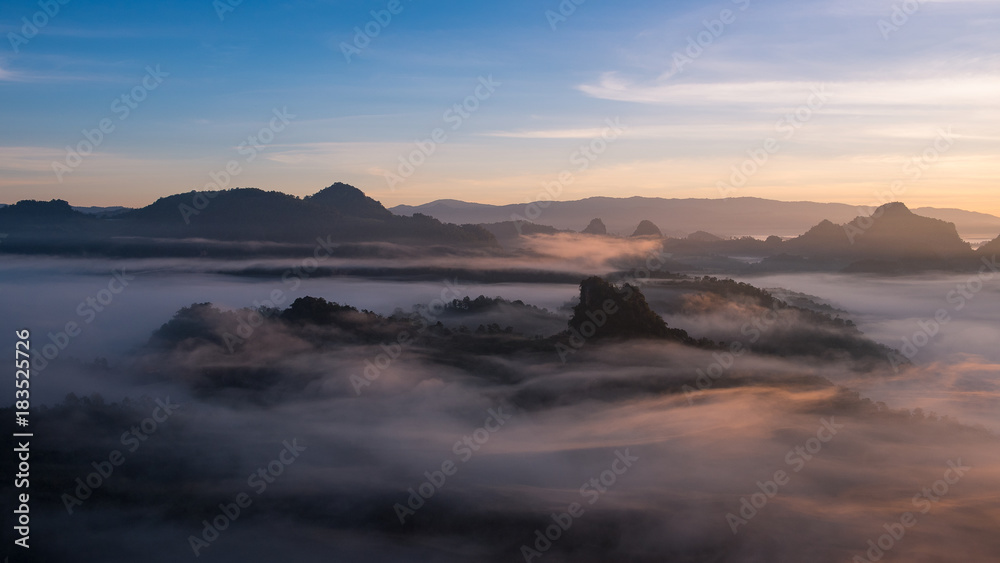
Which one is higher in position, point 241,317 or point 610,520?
point 241,317

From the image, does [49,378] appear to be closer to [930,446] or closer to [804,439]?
[804,439]

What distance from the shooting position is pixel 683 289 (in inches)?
7347

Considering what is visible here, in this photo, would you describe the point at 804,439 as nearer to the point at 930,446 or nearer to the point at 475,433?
the point at 930,446

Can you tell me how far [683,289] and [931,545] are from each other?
134116 millimetres

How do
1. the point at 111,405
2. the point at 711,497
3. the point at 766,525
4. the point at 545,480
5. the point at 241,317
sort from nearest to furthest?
the point at 766,525 < the point at 711,497 < the point at 545,480 < the point at 111,405 < the point at 241,317

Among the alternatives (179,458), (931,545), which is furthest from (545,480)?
(179,458)

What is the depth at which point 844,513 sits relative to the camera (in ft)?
208

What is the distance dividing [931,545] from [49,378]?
437 ft

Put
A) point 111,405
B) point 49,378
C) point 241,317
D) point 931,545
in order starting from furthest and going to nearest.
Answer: point 241,317 → point 49,378 → point 111,405 → point 931,545

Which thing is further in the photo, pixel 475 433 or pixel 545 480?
pixel 475 433

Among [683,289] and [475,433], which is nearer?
[475,433]

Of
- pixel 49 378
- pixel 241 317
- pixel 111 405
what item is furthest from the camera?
pixel 241 317

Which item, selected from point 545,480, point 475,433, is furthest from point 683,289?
point 545,480

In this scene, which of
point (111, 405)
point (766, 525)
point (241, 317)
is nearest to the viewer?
point (766, 525)
